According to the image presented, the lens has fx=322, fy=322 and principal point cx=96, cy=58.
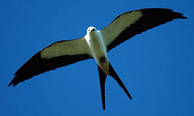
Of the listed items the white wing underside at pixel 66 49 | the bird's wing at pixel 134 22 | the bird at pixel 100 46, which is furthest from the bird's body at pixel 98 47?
the bird's wing at pixel 134 22

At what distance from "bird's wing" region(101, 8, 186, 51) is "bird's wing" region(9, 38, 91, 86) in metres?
0.86

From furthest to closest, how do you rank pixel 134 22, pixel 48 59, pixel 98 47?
pixel 48 59 → pixel 134 22 → pixel 98 47

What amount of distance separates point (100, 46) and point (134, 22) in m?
1.37

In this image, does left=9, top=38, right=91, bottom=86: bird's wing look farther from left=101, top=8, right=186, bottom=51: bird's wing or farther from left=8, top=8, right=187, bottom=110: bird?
left=101, top=8, right=186, bottom=51: bird's wing

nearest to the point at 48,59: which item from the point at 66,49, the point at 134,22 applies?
the point at 66,49

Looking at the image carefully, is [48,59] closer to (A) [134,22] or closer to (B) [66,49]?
(B) [66,49]

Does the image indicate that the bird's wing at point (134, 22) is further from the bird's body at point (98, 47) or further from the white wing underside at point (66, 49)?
the white wing underside at point (66, 49)

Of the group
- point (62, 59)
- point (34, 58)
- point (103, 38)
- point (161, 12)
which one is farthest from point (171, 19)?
point (34, 58)

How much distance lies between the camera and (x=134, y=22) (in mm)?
10094

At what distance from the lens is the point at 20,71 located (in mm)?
10148

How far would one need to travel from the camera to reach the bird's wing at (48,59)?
10.1 metres

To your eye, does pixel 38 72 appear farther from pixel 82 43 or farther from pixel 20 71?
pixel 82 43

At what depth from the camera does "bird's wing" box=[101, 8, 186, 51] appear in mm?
9852

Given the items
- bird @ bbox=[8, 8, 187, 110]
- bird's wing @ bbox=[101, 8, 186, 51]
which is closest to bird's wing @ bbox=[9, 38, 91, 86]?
bird @ bbox=[8, 8, 187, 110]
